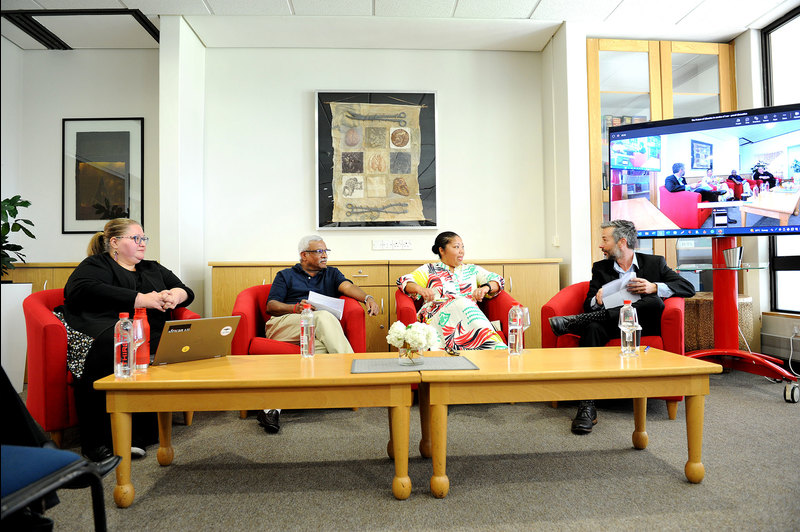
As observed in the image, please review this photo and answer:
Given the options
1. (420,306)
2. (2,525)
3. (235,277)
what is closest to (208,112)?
(235,277)

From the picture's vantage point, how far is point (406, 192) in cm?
487

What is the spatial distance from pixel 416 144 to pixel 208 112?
198cm

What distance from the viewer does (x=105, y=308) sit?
Answer: 115 inches

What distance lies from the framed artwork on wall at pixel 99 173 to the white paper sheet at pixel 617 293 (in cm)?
413

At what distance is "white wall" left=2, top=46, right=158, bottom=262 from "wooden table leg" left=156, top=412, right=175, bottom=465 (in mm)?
2950

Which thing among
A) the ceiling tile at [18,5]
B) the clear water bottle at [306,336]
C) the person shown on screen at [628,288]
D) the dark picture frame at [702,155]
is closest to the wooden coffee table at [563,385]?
the clear water bottle at [306,336]

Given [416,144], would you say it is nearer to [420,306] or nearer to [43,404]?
[420,306]

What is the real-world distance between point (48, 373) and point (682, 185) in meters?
4.46

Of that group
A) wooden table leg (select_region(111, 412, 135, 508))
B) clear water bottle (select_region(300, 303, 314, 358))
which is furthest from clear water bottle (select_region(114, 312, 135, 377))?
clear water bottle (select_region(300, 303, 314, 358))

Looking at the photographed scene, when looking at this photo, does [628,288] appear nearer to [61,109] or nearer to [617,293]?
[617,293]

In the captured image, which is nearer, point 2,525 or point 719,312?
point 2,525

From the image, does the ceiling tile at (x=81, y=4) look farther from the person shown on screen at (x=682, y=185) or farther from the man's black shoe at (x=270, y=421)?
the person shown on screen at (x=682, y=185)

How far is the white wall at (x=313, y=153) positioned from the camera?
4.87 m

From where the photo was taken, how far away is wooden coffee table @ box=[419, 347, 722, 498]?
206 cm
